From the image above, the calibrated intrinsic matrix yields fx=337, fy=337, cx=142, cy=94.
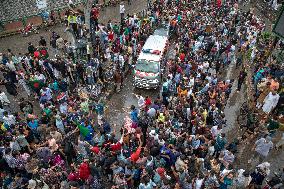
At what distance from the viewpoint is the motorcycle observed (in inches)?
925

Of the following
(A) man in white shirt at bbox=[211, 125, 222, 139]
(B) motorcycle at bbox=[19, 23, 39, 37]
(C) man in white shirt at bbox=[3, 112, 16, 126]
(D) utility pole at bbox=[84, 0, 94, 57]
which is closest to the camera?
(A) man in white shirt at bbox=[211, 125, 222, 139]

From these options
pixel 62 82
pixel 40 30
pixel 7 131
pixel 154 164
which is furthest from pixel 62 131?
pixel 40 30

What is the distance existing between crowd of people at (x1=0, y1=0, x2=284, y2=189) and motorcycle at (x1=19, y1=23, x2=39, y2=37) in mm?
3743

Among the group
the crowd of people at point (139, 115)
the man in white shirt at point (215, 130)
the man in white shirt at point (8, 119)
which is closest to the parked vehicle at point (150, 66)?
the crowd of people at point (139, 115)

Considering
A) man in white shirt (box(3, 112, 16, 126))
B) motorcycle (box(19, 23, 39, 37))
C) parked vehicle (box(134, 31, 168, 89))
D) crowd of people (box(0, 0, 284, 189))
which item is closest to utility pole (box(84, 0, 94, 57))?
crowd of people (box(0, 0, 284, 189))

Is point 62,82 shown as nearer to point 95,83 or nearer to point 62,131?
point 95,83

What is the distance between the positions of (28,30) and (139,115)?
12746 mm

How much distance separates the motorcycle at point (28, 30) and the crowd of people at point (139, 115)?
12.3 ft

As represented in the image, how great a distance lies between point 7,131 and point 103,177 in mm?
4348

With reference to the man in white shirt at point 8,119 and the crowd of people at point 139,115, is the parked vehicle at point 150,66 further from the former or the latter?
the man in white shirt at point 8,119

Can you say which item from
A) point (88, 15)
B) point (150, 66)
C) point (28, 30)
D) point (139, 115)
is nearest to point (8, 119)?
point (139, 115)

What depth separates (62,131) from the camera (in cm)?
1412

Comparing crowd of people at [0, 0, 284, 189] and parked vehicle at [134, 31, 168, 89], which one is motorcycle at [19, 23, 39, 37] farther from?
parked vehicle at [134, 31, 168, 89]

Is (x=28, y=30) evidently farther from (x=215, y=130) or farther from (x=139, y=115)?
(x=215, y=130)
